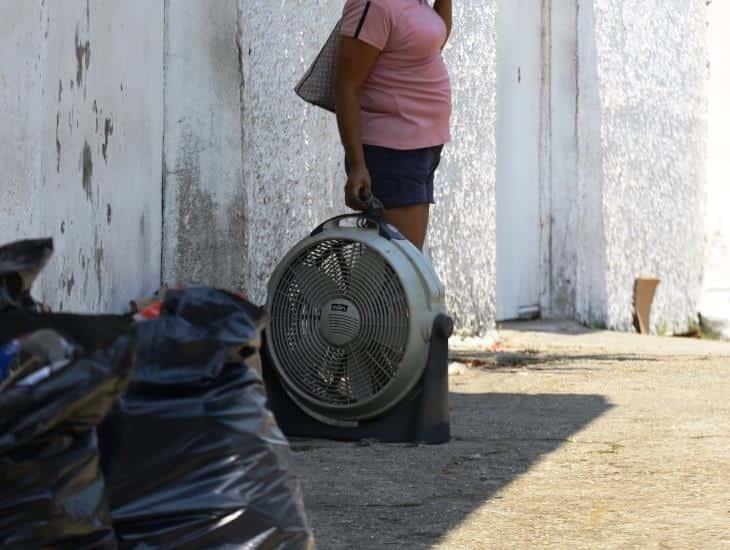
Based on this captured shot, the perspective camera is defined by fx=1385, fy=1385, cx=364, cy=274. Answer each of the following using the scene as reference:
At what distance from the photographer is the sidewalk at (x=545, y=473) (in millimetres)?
3068

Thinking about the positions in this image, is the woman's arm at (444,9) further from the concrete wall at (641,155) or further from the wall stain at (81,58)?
the concrete wall at (641,155)

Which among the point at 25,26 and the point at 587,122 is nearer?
the point at 25,26

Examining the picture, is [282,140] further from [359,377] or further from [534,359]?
[534,359]

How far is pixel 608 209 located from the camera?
30.6 ft

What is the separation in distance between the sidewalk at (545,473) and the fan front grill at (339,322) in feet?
0.66

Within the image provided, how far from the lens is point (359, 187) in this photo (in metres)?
4.14

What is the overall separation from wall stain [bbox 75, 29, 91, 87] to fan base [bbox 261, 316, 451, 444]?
101 cm

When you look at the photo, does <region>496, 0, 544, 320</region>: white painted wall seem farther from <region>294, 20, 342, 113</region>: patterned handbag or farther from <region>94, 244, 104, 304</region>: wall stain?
<region>94, 244, 104, 304</region>: wall stain

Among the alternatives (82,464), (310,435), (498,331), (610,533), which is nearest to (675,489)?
(610,533)

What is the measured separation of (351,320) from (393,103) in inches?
27.3

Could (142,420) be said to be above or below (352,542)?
above

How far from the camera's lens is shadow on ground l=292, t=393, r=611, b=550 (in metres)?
3.09

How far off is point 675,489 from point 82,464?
220 cm

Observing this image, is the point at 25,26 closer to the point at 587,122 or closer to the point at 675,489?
the point at 675,489
